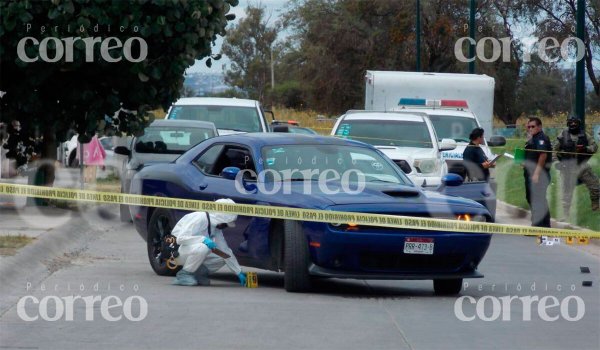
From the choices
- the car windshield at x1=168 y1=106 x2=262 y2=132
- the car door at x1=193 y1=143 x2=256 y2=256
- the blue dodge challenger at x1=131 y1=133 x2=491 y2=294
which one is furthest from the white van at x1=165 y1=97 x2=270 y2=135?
the car door at x1=193 y1=143 x2=256 y2=256

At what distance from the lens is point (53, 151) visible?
61.2 feet

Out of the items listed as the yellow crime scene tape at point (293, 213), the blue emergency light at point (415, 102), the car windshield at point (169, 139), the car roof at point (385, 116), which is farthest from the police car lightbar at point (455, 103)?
the yellow crime scene tape at point (293, 213)

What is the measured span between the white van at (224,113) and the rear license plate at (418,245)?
12.1 m

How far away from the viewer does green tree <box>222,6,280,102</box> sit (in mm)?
80188

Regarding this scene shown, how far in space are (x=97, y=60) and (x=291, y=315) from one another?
24.7 feet

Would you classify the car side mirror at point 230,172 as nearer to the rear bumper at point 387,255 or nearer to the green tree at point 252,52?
the rear bumper at point 387,255

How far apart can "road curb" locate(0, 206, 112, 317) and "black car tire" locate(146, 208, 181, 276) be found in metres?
1.05

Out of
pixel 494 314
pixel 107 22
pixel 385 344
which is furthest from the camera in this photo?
pixel 107 22

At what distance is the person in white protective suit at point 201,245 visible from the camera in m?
11.2

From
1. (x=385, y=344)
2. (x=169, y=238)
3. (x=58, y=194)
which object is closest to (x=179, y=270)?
(x=169, y=238)

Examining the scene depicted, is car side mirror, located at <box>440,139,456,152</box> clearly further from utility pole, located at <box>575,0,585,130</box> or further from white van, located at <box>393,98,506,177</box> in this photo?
utility pole, located at <box>575,0,585,130</box>

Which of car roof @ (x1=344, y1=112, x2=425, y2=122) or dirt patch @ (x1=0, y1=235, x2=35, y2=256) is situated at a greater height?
car roof @ (x1=344, y1=112, x2=425, y2=122)

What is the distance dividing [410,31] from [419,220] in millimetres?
49878

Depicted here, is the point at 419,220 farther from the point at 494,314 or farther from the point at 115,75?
the point at 115,75
